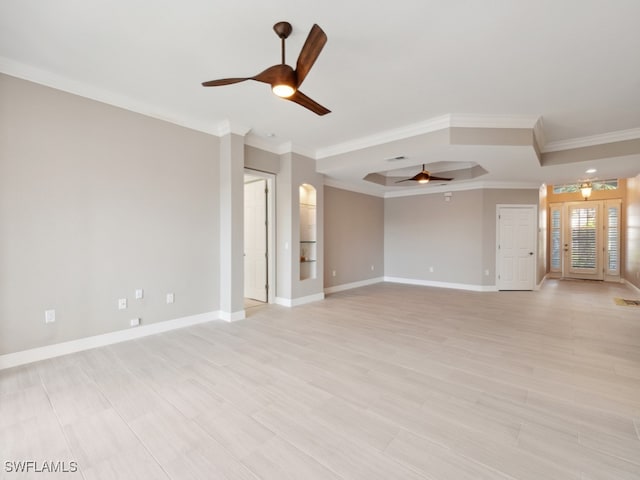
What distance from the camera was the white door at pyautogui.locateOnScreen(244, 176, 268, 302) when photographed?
566 centimetres

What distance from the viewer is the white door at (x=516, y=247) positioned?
7.05 metres

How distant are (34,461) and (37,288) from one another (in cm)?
199

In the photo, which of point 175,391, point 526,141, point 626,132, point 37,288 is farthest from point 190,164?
point 626,132

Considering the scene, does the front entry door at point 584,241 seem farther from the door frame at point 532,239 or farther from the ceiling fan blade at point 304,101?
the ceiling fan blade at point 304,101

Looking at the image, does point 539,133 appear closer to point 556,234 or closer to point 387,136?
point 387,136

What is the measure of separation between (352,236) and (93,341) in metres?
5.52

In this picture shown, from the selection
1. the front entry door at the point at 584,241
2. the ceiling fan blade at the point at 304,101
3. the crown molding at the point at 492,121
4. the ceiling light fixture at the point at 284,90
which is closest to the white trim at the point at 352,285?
the crown molding at the point at 492,121

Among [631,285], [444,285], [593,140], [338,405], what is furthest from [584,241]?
[338,405]

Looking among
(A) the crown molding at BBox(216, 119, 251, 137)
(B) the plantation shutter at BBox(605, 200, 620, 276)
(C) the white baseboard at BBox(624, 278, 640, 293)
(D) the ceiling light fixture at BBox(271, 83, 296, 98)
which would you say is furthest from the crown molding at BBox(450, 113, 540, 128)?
(B) the plantation shutter at BBox(605, 200, 620, 276)

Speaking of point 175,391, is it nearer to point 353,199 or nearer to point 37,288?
point 37,288

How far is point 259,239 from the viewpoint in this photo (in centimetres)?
579

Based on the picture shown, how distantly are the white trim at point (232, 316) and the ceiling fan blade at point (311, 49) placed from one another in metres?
3.38

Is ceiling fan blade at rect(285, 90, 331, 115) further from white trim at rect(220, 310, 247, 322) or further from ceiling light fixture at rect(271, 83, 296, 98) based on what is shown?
white trim at rect(220, 310, 247, 322)

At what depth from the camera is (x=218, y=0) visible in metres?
2.10
